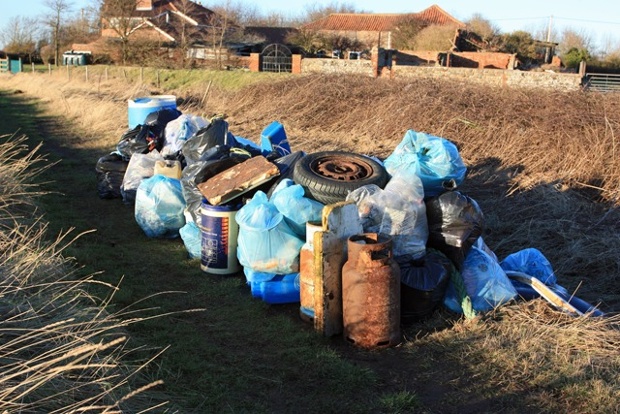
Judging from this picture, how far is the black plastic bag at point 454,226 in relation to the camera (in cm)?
451

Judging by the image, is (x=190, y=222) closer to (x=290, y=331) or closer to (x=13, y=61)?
(x=290, y=331)

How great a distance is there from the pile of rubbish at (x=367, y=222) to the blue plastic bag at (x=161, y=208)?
2 cm

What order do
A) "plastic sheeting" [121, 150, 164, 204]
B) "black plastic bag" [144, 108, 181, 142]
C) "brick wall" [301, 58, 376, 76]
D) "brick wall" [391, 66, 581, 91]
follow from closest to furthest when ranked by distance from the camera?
"plastic sheeting" [121, 150, 164, 204] → "black plastic bag" [144, 108, 181, 142] → "brick wall" [391, 66, 581, 91] → "brick wall" [301, 58, 376, 76]

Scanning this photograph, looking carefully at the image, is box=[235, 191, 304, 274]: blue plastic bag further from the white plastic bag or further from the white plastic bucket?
the white plastic bucket

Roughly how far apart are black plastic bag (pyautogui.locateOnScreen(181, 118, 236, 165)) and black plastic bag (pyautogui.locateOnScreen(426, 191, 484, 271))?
2.81 metres

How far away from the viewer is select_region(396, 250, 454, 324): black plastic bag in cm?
420

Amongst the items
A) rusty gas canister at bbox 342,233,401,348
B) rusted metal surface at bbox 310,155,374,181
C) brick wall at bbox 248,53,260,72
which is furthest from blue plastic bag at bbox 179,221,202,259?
brick wall at bbox 248,53,260,72

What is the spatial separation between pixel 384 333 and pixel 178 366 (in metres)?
1.35

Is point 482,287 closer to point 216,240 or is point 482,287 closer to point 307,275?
point 307,275

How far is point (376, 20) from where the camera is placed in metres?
49.6

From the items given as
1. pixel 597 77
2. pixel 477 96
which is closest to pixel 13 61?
pixel 597 77

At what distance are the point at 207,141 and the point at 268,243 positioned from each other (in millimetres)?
2414

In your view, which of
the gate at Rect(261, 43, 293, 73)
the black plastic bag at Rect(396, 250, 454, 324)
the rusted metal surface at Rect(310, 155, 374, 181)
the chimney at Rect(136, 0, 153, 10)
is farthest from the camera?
the chimney at Rect(136, 0, 153, 10)

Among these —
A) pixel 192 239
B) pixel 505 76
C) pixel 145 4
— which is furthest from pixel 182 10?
pixel 192 239
